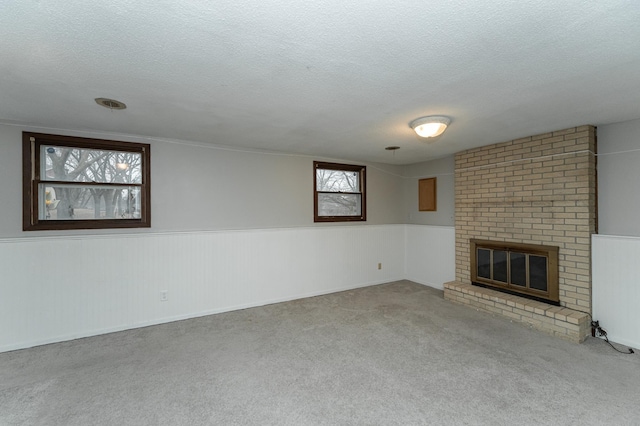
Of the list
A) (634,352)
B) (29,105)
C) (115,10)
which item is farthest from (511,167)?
(29,105)

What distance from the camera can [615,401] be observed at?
210 cm

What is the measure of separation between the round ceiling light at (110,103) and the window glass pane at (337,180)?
2914mm

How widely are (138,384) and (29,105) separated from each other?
8.48 ft

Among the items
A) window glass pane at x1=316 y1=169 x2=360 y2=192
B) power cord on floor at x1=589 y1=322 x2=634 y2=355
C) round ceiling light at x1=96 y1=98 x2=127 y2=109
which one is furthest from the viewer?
A: window glass pane at x1=316 y1=169 x2=360 y2=192

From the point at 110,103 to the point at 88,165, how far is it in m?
1.31

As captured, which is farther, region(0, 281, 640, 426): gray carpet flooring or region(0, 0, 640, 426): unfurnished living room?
region(0, 281, 640, 426): gray carpet flooring

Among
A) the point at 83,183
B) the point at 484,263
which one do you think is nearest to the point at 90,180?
the point at 83,183

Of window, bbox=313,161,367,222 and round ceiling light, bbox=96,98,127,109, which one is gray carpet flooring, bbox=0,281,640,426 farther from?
round ceiling light, bbox=96,98,127,109

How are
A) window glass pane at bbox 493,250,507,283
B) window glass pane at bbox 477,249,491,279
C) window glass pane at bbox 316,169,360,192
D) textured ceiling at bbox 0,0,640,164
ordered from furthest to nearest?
window glass pane at bbox 316,169,360,192, window glass pane at bbox 477,249,491,279, window glass pane at bbox 493,250,507,283, textured ceiling at bbox 0,0,640,164

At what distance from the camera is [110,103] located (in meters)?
2.51

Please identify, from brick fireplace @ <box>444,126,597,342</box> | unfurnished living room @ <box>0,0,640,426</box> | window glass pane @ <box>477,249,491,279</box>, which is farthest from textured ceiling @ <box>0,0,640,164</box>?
window glass pane @ <box>477,249,491,279</box>

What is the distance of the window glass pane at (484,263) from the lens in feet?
13.8

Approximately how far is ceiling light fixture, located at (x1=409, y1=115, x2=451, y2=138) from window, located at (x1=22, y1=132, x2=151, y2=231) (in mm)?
3253

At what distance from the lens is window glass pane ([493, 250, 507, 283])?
400 cm
